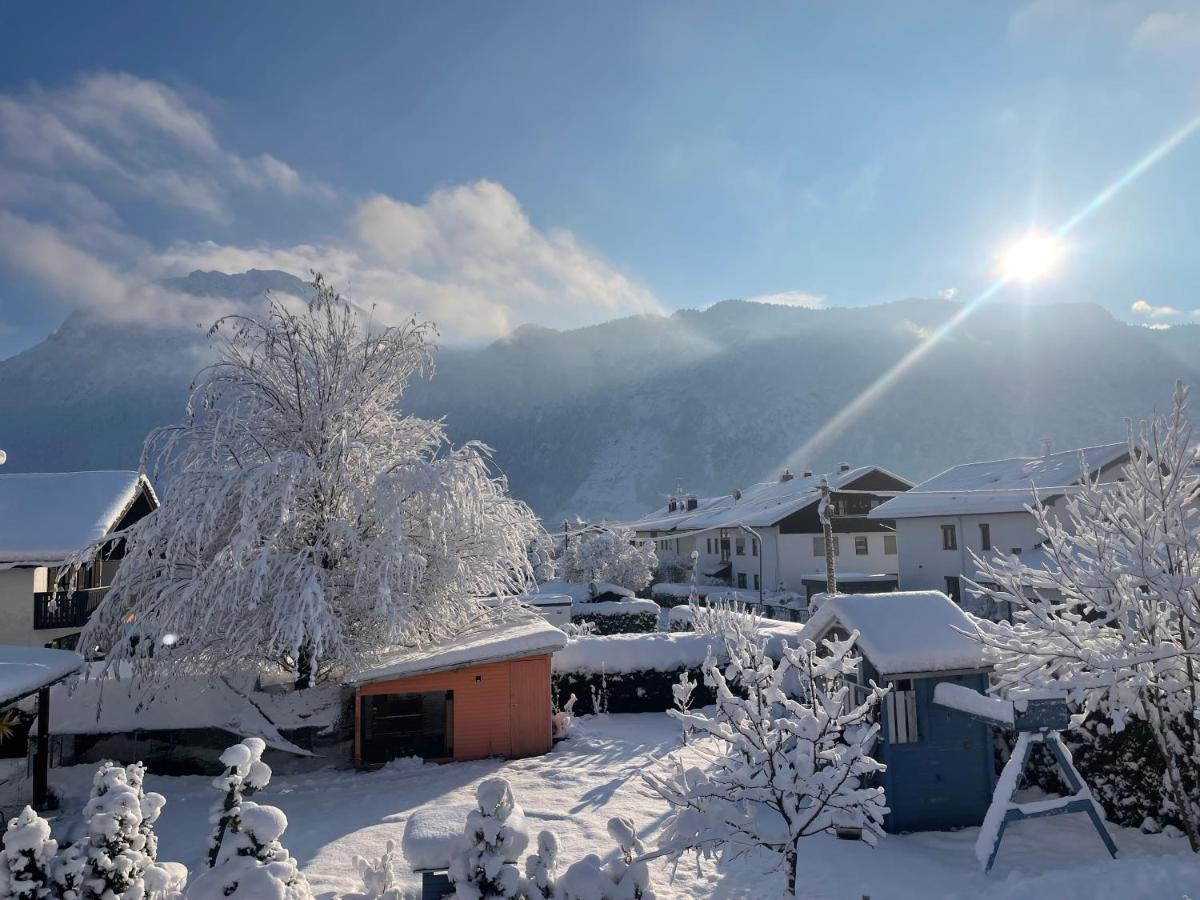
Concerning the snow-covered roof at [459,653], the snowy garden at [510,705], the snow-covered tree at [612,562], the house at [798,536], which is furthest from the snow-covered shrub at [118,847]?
the snow-covered tree at [612,562]

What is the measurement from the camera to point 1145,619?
930 cm

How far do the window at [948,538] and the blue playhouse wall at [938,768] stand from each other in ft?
86.3

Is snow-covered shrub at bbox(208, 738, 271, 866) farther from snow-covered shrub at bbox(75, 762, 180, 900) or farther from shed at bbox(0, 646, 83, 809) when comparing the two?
shed at bbox(0, 646, 83, 809)

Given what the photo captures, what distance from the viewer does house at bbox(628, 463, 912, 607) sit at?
A: 4275 centimetres

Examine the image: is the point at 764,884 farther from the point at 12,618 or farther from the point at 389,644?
the point at 12,618

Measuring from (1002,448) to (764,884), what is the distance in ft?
546

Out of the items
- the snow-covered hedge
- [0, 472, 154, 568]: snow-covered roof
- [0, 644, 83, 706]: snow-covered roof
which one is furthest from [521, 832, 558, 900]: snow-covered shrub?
the snow-covered hedge

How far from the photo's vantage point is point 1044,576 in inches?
405

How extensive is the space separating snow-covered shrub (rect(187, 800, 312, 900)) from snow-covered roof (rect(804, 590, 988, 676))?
308 inches

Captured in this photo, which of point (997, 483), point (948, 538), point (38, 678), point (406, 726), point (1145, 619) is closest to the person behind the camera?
point (1145, 619)

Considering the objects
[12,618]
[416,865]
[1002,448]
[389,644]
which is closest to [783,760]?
[416,865]

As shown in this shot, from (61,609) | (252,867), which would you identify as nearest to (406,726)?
(252,867)

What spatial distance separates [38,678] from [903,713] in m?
12.9

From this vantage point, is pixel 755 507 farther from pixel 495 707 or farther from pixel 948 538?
pixel 495 707
